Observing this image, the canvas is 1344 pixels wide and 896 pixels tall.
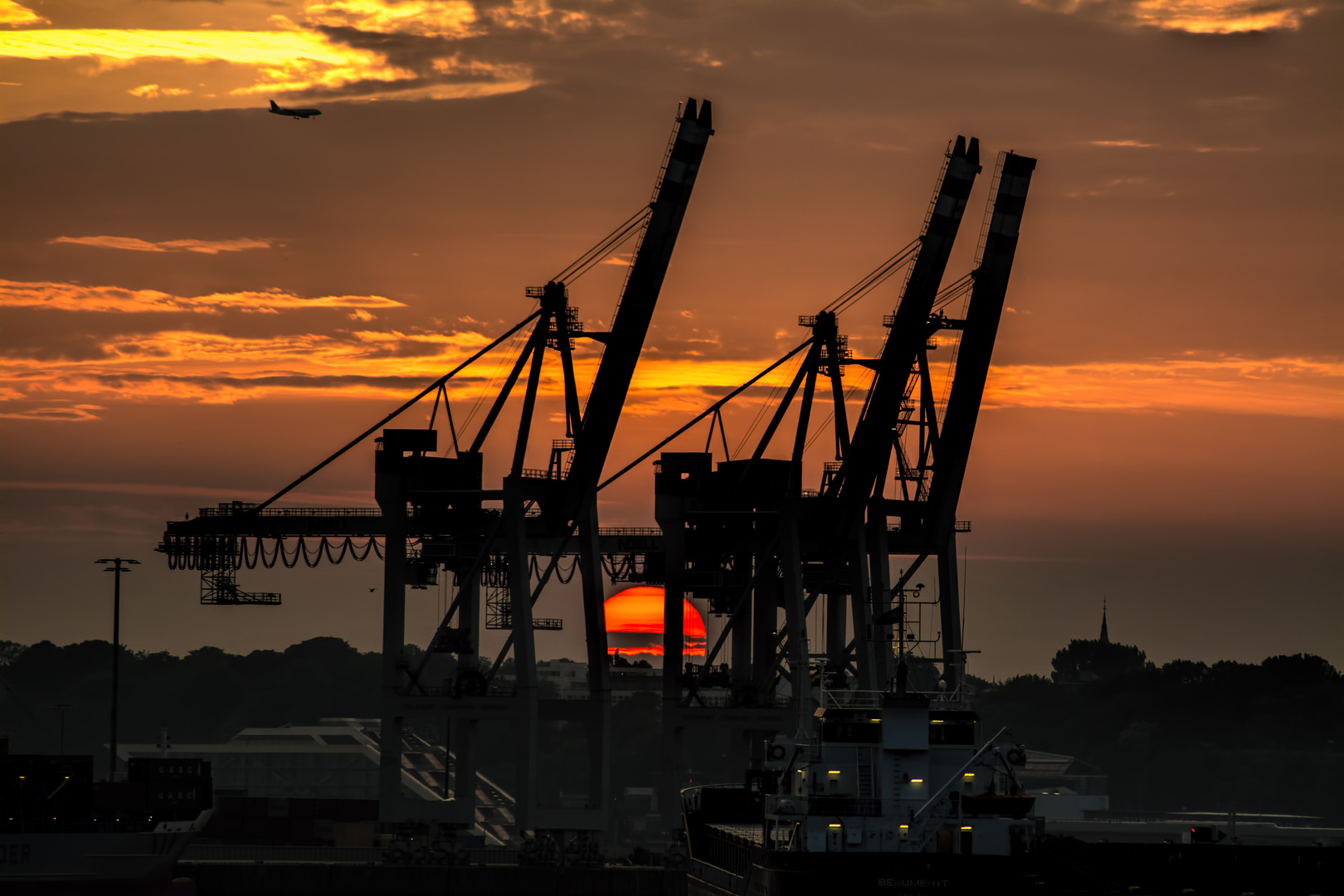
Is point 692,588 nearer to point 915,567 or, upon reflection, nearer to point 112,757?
point 915,567

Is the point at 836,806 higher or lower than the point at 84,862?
higher

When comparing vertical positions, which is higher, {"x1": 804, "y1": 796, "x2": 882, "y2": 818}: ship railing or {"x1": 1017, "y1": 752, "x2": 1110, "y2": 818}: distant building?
{"x1": 804, "y1": 796, "x2": 882, "y2": 818}: ship railing

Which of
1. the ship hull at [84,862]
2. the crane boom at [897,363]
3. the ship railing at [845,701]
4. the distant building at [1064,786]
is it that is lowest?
the distant building at [1064,786]

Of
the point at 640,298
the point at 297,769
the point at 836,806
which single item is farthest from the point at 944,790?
the point at 297,769

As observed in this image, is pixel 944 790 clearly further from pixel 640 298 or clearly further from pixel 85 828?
pixel 85 828

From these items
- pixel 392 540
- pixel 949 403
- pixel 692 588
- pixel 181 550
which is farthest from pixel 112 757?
pixel 949 403

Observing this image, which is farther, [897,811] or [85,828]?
[85,828]

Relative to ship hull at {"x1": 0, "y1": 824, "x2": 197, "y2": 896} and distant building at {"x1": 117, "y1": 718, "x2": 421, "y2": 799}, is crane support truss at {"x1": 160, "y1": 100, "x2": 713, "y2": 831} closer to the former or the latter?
ship hull at {"x1": 0, "y1": 824, "x2": 197, "y2": 896}

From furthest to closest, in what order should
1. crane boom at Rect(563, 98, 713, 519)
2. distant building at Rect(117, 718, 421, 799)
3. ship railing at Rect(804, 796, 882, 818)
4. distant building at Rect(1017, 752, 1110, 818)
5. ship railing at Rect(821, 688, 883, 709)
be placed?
distant building at Rect(117, 718, 421, 799) → distant building at Rect(1017, 752, 1110, 818) → crane boom at Rect(563, 98, 713, 519) → ship railing at Rect(821, 688, 883, 709) → ship railing at Rect(804, 796, 882, 818)

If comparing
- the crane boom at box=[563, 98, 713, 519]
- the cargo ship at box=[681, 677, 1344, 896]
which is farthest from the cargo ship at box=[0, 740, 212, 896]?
the cargo ship at box=[681, 677, 1344, 896]

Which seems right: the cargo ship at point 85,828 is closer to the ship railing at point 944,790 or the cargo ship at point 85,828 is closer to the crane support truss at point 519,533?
the crane support truss at point 519,533

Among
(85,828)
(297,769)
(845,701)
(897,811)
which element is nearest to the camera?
(897,811)

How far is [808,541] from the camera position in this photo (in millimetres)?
83688

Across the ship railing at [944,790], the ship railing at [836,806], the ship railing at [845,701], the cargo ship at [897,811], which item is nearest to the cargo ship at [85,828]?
the cargo ship at [897,811]
